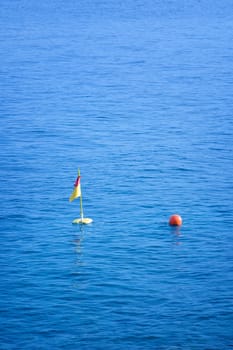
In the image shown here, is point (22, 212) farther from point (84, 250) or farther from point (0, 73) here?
point (0, 73)

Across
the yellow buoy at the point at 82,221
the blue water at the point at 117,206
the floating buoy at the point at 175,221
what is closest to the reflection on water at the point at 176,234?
the blue water at the point at 117,206

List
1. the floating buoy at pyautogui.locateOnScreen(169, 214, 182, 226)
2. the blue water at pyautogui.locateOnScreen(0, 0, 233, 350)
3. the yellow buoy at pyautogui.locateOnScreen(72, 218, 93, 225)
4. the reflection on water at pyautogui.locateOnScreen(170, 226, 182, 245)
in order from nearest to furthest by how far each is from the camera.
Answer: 1. the blue water at pyautogui.locateOnScreen(0, 0, 233, 350)
2. the reflection on water at pyautogui.locateOnScreen(170, 226, 182, 245)
3. the floating buoy at pyautogui.locateOnScreen(169, 214, 182, 226)
4. the yellow buoy at pyautogui.locateOnScreen(72, 218, 93, 225)

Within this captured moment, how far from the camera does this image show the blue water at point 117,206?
49281 mm

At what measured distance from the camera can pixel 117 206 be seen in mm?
70562

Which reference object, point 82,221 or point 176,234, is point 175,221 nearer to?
point 176,234

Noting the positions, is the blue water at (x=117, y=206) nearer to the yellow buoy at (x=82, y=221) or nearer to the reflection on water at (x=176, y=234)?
the reflection on water at (x=176, y=234)

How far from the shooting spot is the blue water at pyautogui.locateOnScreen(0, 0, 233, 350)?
49.3 m

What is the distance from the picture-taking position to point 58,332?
157 feet

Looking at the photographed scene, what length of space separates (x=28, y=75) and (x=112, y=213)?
72356 millimetres

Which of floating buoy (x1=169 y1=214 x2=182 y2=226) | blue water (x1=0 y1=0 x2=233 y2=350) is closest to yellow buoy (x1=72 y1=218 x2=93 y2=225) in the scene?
blue water (x1=0 y1=0 x2=233 y2=350)

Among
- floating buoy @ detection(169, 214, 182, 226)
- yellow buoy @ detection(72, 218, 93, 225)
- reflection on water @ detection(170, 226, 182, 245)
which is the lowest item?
reflection on water @ detection(170, 226, 182, 245)

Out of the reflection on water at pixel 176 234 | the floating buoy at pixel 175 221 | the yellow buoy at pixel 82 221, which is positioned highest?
the yellow buoy at pixel 82 221

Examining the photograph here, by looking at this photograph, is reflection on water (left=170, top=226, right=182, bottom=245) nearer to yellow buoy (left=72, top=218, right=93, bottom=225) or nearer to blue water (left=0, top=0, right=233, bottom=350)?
blue water (left=0, top=0, right=233, bottom=350)

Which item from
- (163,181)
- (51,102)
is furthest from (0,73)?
(163,181)
